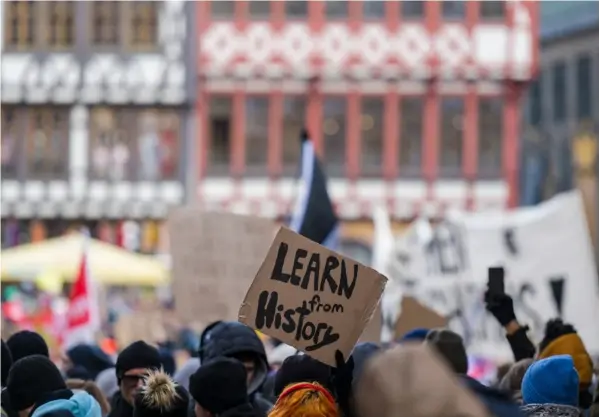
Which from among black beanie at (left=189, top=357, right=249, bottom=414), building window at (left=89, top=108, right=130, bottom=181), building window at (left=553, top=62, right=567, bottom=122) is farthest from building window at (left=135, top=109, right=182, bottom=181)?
black beanie at (left=189, top=357, right=249, bottom=414)

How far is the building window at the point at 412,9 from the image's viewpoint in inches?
1480

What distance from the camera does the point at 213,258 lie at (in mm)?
13258

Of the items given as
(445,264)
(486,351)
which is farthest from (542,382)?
(445,264)

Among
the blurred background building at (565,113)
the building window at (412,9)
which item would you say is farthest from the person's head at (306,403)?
the blurred background building at (565,113)

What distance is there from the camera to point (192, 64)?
3738 cm

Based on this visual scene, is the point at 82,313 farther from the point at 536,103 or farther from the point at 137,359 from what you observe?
the point at 536,103

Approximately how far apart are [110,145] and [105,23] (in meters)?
2.59

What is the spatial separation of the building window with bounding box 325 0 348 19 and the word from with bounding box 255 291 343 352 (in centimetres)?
3196

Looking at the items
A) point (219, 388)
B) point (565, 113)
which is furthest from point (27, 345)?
point (565, 113)

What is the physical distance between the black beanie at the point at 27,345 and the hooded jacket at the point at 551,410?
2.87 meters

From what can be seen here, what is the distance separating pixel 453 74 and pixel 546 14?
1980 centimetres

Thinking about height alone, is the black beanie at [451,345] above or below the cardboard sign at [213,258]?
above

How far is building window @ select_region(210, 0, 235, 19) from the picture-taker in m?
37.5

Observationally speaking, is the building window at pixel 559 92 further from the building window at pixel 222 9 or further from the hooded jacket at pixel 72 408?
the hooded jacket at pixel 72 408
